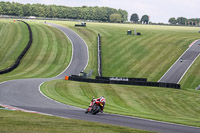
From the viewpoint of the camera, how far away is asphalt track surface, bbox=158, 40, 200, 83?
193ft

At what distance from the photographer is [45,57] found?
247 feet

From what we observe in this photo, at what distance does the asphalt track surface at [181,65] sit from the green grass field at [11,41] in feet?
98.6

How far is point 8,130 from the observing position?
16.9 meters

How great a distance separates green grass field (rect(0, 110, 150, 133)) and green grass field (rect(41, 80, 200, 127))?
1151cm

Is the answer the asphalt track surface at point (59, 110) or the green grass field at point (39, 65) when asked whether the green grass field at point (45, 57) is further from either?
the asphalt track surface at point (59, 110)

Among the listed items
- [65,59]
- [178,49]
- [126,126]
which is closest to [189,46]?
[178,49]

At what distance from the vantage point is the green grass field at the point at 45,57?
6328cm

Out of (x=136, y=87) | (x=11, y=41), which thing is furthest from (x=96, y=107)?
(x=11, y=41)

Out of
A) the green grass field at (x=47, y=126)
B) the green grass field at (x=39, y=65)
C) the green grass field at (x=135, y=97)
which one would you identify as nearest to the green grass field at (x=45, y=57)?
the green grass field at (x=39, y=65)

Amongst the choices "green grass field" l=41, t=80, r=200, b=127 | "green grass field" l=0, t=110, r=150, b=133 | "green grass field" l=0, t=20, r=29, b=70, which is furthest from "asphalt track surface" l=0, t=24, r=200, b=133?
"green grass field" l=0, t=20, r=29, b=70

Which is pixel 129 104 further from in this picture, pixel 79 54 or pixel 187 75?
pixel 79 54

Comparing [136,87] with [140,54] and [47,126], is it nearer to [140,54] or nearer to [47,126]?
[47,126]

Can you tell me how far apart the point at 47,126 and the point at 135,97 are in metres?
22.3

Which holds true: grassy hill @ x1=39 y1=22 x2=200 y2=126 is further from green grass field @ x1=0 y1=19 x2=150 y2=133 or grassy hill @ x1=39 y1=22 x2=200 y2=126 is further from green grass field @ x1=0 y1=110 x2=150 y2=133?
green grass field @ x1=0 y1=19 x2=150 y2=133
